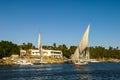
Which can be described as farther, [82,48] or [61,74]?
[82,48]

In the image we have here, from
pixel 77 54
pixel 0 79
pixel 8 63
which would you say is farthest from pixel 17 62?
pixel 0 79

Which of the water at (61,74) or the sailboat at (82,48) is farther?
the sailboat at (82,48)

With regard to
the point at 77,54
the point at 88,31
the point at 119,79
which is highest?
the point at 88,31

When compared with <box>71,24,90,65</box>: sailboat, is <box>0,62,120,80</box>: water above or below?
below

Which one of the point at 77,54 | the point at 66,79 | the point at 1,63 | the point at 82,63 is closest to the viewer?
the point at 66,79

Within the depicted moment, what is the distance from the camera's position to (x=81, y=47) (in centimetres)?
14525

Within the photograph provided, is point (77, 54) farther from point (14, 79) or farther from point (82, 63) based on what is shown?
point (14, 79)

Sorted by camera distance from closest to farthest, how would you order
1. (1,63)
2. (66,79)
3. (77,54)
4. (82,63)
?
(66,79), (77,54), (82,63), (1,63)

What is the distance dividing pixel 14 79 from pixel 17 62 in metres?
117

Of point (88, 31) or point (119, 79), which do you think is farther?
point (88, 31)

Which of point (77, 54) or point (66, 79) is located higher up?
point (77, 54)

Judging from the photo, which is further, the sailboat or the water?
the sailboat

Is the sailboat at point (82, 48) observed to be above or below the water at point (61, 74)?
above

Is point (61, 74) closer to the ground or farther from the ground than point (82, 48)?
closer to the ground
